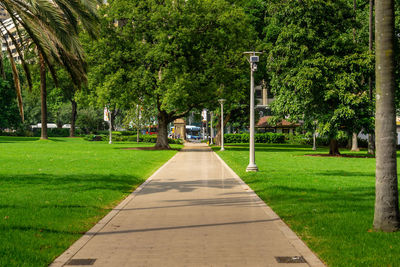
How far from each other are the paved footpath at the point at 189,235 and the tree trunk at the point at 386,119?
1.62m

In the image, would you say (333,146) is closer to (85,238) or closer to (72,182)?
(72,182)

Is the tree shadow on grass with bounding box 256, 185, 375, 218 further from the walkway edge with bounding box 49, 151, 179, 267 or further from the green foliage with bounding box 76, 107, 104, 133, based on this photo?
the green foliage with bounding box 76, 107, 104, 133

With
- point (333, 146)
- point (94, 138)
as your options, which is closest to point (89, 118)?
point (94, 138)

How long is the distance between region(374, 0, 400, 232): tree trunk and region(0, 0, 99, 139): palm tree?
7447 mm

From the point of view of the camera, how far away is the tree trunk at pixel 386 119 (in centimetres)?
732

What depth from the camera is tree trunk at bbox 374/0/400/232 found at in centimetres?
732

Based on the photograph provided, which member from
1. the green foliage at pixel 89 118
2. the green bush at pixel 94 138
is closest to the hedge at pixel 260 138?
the green bush at pixel 94 138

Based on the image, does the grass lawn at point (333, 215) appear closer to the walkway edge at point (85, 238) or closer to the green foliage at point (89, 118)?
the walkway edge at point (85, 238)

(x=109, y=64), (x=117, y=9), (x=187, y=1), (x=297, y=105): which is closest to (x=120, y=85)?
(x=109, y=64)

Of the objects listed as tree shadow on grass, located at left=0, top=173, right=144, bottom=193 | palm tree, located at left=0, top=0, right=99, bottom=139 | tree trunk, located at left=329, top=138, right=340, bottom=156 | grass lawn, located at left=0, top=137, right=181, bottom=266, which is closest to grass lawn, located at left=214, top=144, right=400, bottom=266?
grass lawn, located at left=0, top=137, right=181, bottom=266

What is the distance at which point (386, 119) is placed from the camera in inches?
288

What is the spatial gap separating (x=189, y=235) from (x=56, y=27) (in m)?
6.79

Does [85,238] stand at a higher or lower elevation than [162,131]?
lower

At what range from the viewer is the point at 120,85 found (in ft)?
120
